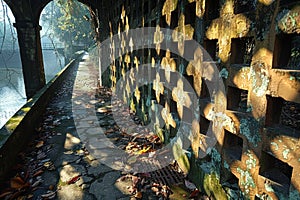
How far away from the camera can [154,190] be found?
230 centimetres

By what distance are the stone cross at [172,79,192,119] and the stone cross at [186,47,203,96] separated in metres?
0.24

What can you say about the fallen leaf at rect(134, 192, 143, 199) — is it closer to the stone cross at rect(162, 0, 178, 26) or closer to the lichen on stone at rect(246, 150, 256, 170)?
the lichen on stone at rect(246, 150, 256, 170)

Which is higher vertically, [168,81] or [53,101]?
[168,81]

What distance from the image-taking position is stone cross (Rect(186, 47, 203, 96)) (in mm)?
1915

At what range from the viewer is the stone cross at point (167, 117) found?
2.74m

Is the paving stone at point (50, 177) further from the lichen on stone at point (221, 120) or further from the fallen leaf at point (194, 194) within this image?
the lichen on stone at point (221, 120)

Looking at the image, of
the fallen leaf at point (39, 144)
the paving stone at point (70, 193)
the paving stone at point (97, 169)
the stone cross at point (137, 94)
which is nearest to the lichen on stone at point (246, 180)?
the paving stone at point (70, 193)

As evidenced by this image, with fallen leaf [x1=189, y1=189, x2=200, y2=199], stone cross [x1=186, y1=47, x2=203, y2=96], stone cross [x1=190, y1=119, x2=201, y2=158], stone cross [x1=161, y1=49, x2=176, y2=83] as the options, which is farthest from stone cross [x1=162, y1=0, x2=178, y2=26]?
fallen leaf [x1=189, y1=189, x2=200, y2=199]

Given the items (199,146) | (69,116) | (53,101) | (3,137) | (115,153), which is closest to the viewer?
(199,146)

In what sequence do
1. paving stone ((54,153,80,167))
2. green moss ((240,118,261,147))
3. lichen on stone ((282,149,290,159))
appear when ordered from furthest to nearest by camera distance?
paving stone ((54,153,80,167))
green moss ((240,118,261,147))
lichen on stone ((282,149,290,159))

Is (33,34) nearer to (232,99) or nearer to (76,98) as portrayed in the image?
(76,98)

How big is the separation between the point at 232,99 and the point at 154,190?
139 cm

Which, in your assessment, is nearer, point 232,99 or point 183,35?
point 232,99

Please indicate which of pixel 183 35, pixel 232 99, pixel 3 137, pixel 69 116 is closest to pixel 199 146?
pixel 232 99
